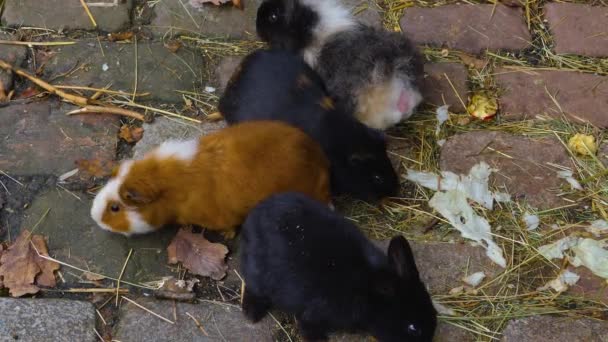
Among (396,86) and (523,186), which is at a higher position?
(396,86)

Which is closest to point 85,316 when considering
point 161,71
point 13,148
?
point 13,148

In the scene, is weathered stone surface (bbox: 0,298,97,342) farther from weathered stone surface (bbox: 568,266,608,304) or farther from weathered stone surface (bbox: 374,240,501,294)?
weathered stone surface (bbox: 568,266,608,304)

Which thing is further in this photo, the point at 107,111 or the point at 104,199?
the point at 107,111

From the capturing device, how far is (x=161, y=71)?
368 centimetres

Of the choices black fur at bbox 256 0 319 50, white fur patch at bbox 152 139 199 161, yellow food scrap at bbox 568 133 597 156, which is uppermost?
black fur at bbox 256 0 319 50

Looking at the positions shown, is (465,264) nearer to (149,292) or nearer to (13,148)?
(149,292)

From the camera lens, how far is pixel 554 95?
366 cm

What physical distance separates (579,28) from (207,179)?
2.38 metres

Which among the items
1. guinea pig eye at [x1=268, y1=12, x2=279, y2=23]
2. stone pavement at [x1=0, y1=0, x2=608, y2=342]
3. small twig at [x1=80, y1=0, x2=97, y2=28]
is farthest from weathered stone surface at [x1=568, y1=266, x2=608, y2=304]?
small twig at [x1=80, y1=0, x2=97, y2=28]

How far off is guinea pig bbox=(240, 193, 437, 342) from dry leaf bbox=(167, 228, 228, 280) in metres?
0.27

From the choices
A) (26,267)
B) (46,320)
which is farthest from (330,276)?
(26,267)

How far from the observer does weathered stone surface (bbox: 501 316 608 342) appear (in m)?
2.78

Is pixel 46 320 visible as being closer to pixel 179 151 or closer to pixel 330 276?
pixel 179 151

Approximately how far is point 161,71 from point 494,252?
Answer: 1924mm
